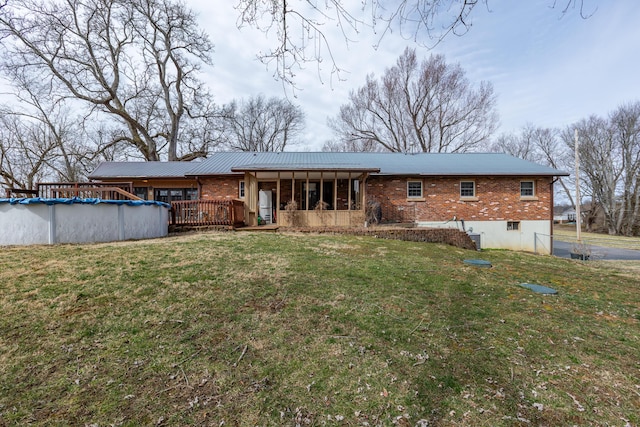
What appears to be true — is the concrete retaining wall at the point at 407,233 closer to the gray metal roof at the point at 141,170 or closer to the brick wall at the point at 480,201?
the brick wall at the point at 480,201

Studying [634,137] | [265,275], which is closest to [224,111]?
[265,275]

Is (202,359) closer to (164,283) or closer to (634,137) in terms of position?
(164,283)

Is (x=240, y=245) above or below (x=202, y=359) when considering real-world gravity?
above

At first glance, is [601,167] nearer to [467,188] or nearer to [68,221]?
[467,188]

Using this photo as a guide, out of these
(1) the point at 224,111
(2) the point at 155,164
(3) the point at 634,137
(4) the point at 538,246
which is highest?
(1) the point at 224,111

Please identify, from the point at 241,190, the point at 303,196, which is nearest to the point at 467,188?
the point at 303,196

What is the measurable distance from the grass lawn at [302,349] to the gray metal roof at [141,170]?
1229 centimetres

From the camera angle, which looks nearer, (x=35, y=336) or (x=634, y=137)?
(x=35, y=336)

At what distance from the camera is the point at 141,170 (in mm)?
17500

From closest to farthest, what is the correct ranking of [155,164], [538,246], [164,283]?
[164,283]
[538,246]
[155,164]

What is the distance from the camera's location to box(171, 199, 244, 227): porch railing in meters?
11.8

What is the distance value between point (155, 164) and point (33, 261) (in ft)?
47.1

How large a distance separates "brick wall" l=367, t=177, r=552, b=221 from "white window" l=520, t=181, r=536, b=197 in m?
0.20

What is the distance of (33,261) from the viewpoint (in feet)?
18.5
